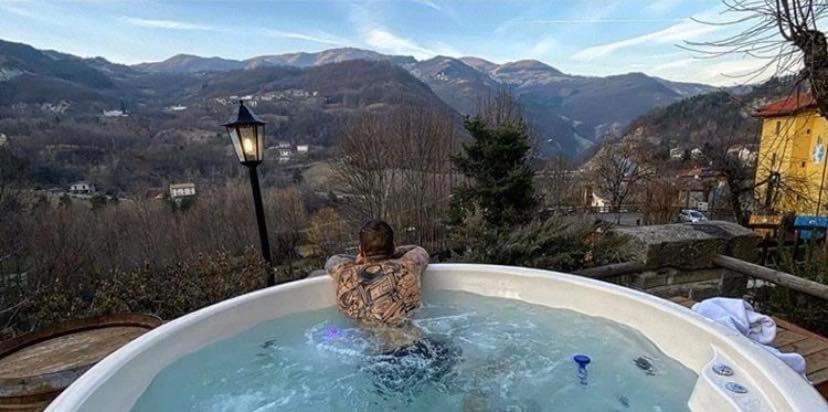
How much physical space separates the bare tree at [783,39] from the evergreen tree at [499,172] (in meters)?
2.86

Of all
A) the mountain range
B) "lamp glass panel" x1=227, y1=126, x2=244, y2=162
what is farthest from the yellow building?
"lamp glass panel" x1=227, y1=126, x2=244, y2=162

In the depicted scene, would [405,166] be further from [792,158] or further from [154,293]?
[792,158]

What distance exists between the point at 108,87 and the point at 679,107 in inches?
1515

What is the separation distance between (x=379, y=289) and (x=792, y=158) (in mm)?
17179

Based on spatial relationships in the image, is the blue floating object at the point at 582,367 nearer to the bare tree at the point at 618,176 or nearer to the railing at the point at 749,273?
the railing at the point at 749,273

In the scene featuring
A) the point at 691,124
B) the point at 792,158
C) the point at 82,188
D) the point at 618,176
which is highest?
the point at 691,124

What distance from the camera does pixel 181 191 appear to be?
13.3 metres

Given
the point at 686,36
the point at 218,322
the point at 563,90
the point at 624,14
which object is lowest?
the point at 218,322

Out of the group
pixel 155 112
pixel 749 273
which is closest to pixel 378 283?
pixel 749 273

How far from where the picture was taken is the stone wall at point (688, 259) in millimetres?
3125

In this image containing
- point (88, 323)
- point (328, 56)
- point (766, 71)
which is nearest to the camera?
point (88, 323)

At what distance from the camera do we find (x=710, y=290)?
323cm

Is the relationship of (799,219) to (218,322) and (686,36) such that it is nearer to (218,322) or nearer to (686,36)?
(686,36)

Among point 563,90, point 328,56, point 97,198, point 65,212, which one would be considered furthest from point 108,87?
point 563,90
